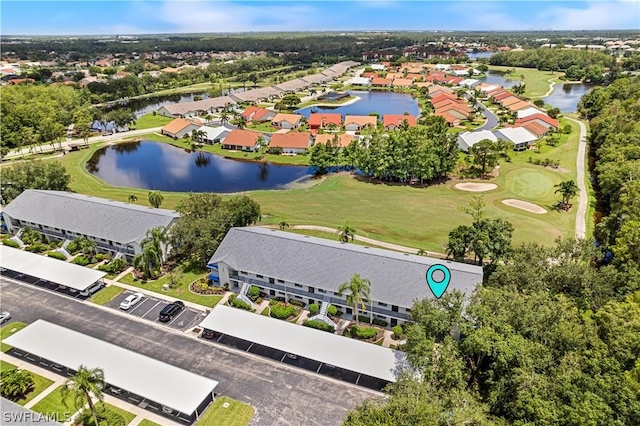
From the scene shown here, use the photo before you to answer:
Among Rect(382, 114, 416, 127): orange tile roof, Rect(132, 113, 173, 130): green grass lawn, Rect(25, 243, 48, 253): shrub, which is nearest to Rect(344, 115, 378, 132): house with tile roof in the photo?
Rect(382, 114, 416, 127): orange tile roof

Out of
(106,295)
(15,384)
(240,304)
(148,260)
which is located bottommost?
A: (106,295)

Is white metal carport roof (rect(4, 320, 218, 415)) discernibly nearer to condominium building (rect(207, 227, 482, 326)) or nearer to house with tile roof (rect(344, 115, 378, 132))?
condominium building (rect(207, 227, 482, 326))

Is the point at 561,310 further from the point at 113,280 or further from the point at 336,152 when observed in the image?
the point at 336,152

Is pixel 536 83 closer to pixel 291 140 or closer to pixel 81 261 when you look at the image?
pixel 291 140

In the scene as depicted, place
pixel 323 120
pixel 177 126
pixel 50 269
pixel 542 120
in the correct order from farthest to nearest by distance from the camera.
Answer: pixel 323 120, pixel 177 126, pixel 542 120, pixel 50 269

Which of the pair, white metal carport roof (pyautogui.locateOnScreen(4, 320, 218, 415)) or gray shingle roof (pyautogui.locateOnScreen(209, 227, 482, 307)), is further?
gray shingle roof (pyautogui.locateOnScreen(209, 227, 482, 307))

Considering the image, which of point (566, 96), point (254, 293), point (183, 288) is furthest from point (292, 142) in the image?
Answer: point (566, 96)
